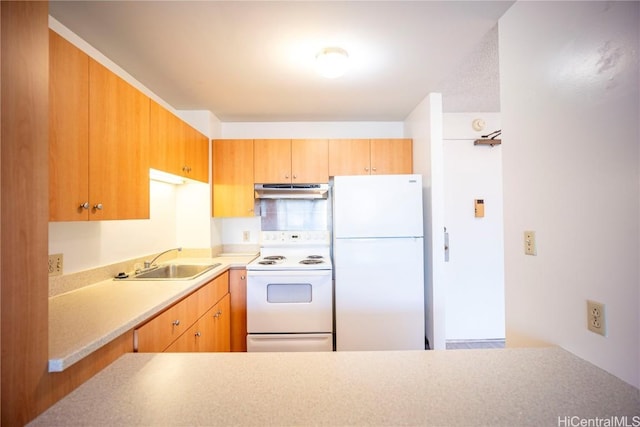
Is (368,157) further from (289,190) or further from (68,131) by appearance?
(68,131)

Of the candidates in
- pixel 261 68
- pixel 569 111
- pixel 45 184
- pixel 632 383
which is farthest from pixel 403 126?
pixel 45 184

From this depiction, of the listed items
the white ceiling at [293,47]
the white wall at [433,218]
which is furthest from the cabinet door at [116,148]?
the white wall at [433,218]

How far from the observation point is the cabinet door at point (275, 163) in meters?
2.71

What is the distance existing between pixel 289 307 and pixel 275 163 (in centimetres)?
142

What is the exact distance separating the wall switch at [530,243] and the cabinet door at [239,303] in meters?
2.04

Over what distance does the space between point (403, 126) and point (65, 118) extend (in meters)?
2.84

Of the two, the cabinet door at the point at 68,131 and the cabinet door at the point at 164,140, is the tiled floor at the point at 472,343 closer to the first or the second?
the cabinet door at the point at 164,140

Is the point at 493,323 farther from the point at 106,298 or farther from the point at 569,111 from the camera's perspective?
the point at 106,298

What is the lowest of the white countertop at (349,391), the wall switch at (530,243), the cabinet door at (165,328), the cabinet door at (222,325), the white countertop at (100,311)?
the cabinet door at (222,325)

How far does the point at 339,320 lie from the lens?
7.42 ft

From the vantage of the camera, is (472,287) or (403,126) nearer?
(472,287)

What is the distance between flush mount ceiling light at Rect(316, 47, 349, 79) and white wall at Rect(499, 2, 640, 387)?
0.86 m

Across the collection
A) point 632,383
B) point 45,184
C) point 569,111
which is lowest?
point 632,383

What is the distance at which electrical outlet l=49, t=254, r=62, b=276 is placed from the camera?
1404mm
